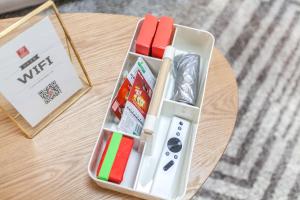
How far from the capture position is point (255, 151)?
1278mm

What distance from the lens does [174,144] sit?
756 millimetres

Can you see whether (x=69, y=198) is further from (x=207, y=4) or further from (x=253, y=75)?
(x=207, y=4)

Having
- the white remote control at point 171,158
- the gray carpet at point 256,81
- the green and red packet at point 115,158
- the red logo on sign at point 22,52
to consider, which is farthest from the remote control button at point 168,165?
the gray carpet at point 256,81

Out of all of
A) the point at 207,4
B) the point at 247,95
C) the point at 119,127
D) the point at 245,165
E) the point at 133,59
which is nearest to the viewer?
the point at 119,127

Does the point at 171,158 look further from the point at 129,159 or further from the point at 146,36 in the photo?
the point at 146,36

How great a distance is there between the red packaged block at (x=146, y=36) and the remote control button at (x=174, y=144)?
0.75ft

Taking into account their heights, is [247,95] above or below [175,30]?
below

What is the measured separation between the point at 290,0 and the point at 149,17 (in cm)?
114

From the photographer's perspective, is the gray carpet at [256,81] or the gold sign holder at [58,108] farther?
the gray carpet at [256,81]

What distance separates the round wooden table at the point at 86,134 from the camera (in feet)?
2.32

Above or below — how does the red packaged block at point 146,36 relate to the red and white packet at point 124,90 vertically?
above

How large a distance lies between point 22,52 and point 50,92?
0.45ft

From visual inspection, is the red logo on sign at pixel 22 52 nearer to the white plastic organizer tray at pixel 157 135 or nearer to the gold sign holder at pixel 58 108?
the gold sign holder at pixel 58 108

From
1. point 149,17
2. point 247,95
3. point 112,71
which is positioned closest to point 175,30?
→ point 149,17
